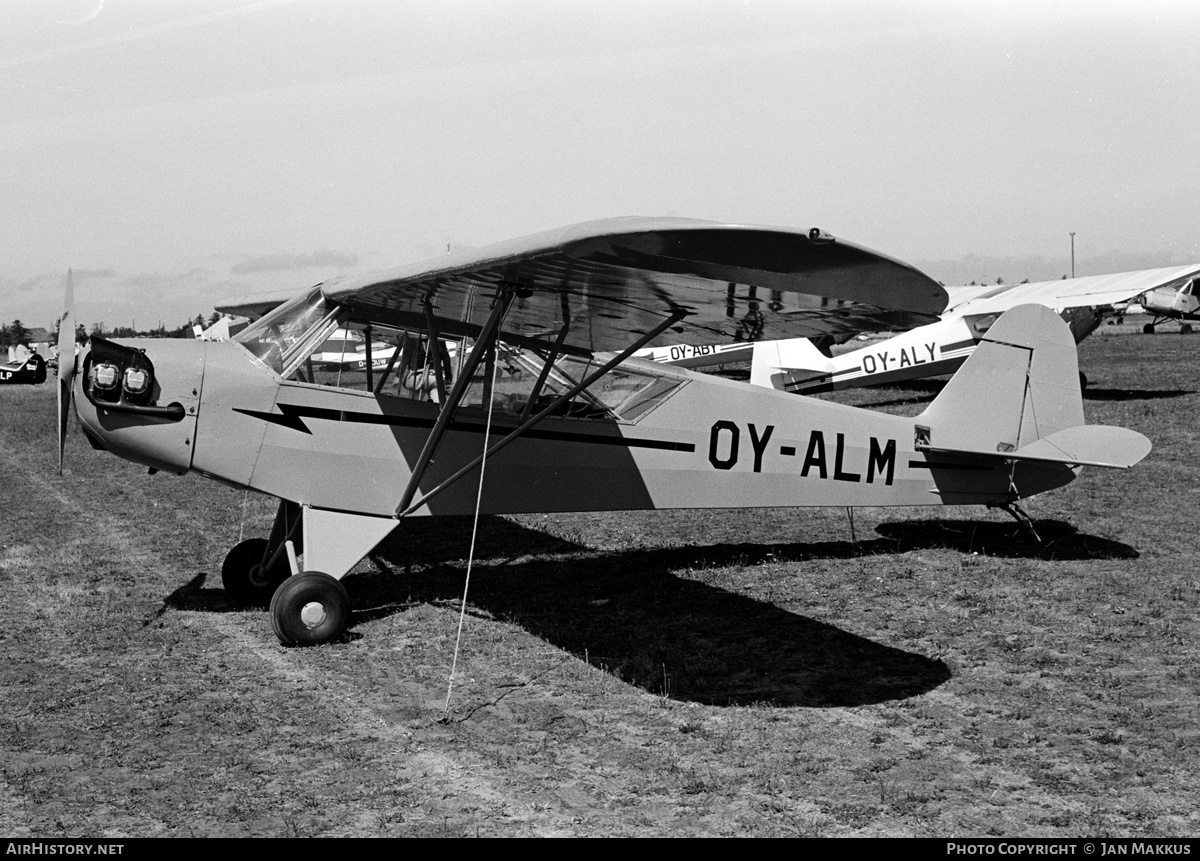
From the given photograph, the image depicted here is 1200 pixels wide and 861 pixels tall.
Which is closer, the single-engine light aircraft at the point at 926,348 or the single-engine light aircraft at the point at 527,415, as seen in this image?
the single-engine light aircraft at the point at 527,415

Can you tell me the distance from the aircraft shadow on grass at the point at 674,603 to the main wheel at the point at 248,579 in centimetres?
15

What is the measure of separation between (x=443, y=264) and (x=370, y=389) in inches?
76.5

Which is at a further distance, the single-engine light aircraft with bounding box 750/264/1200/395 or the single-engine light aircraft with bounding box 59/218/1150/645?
the single-engine light aircraft with bounding box 750/264/1200/395

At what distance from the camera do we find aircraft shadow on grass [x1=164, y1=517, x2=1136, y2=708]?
18.8 ft

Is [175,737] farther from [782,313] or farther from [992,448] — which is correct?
[992,448]

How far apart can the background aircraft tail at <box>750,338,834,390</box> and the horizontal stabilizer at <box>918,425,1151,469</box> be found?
471 inches

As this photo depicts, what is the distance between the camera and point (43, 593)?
7742 mm

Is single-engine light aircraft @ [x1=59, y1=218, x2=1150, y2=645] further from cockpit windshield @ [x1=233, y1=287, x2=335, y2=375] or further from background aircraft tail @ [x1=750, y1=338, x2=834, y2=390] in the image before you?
background aircraft tail @ [x1=750, y1=338, x2=834, y2=390]

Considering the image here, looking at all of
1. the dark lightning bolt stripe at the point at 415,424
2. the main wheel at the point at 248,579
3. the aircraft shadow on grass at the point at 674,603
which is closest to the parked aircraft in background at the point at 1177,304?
the aircraft shadow on grass at the point at 674,603

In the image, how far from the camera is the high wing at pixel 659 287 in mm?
4258

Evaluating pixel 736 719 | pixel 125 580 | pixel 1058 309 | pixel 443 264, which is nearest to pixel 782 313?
pixel 443 264

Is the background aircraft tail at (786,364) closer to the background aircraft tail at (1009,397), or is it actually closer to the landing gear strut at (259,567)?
the background aircraft tail at (1009,397)

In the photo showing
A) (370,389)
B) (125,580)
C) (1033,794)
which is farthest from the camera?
(125,580)

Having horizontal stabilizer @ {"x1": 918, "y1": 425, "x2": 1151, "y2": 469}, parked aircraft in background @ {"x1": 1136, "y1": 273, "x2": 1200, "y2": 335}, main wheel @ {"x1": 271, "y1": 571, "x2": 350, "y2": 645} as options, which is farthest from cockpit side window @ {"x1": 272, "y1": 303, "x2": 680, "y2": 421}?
parked aircraft in background @ {"x1": 1136, "y1": 273, "x2": 1200, "y2": 335}
